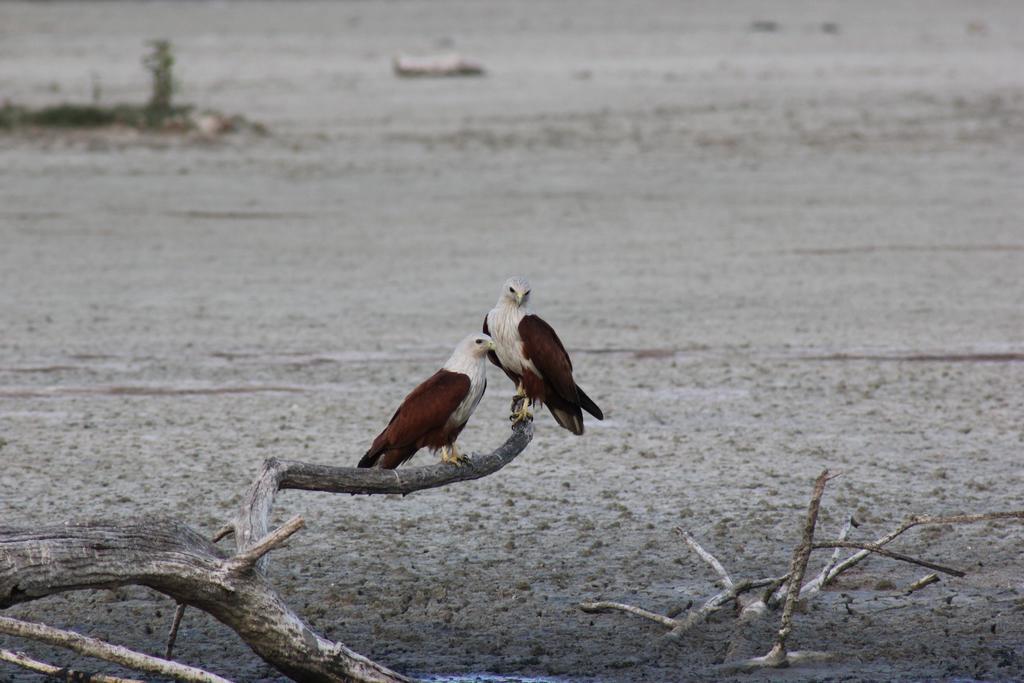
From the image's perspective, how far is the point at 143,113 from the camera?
709 inches

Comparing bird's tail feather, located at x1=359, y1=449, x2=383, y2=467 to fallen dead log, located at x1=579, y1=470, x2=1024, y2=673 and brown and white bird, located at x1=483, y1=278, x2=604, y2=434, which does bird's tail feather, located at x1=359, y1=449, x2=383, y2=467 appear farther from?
fallen dead log, located at x1=579, y1=470, x2=1024, y2=673

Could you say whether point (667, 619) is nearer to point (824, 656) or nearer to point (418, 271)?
point (824, 656)

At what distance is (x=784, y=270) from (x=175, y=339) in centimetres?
465

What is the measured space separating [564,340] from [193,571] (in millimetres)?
5377

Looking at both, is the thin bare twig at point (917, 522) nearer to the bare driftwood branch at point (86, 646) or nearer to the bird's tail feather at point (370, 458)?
the bird's tail feather at point (370, 458)

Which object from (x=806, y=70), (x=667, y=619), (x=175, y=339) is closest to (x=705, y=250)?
(x=175, y=339)

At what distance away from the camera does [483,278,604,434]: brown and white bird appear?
16.0ft

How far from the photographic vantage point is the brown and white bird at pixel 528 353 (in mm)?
4863

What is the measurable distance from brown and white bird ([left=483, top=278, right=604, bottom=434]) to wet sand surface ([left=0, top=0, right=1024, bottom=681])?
81cm

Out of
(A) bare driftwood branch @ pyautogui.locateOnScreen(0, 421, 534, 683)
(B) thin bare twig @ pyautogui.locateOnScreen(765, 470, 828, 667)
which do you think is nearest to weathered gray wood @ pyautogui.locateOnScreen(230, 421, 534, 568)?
(A) bare driftwood branch @ pyautogui.locateOnScreen(0, 421, 534, 683)

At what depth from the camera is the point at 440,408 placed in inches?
182

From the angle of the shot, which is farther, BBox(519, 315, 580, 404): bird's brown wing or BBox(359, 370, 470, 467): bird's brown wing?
BBox(519, 315, 580, 404): bird's brown wing

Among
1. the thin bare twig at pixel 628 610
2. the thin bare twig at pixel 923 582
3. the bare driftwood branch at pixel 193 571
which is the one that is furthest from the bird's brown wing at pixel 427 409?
the thin bare twig at pixel 923 582

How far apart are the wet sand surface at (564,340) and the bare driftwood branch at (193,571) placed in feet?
2.33
